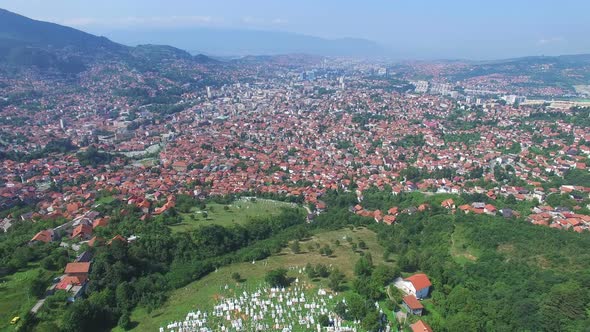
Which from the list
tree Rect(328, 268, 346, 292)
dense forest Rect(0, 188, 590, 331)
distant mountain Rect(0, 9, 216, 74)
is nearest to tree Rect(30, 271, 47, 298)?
dense forest Rect(0, 188, 590, 331)

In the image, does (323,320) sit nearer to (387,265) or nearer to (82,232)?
(387,265)

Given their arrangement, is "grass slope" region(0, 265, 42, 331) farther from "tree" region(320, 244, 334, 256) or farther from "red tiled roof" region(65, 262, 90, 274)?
"tree" region(320, 244, 334, 256)

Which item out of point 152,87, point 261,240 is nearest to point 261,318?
point 261,240

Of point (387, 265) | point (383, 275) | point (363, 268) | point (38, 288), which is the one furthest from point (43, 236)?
point (387, 265)

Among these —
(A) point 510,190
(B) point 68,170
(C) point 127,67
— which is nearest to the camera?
(A) point 510,190

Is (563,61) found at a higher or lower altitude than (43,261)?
higher

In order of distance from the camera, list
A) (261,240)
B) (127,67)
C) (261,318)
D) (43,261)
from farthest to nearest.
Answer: (127,67) < (261,240) < (43,261) < (261,318)

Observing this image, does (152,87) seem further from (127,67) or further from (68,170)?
(68,170)

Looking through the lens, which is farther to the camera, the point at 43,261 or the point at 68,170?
the point at 68,170
